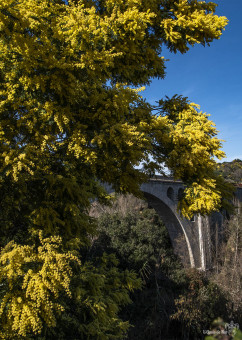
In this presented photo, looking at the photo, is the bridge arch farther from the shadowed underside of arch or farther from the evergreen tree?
the evergreen tree

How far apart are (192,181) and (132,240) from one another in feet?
38.1

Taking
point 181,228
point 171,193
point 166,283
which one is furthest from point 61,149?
point 181,228

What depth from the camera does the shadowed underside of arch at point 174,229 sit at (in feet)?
71.2

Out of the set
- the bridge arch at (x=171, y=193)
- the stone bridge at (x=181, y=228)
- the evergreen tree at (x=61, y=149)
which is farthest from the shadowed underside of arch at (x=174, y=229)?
the evergreen tree at (x=61, y=149)

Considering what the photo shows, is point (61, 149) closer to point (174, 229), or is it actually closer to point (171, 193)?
point (171, 193)

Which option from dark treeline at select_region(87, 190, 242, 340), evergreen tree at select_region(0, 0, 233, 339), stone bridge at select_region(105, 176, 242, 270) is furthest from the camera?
stone bridge at select_region(105, 176, 242, 270)

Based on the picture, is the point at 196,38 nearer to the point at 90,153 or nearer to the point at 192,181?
the point at 192,181

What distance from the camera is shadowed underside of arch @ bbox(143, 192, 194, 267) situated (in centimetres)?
2169

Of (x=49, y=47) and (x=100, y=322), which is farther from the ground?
(x=49, y=47)

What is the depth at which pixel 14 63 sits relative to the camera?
13.7 feet

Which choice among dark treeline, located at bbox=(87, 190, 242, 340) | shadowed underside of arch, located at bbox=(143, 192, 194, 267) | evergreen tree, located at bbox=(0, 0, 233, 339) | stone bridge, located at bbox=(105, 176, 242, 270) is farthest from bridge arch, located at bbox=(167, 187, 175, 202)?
evergreen tree, located at bbox=(0, 0, 233, 339)

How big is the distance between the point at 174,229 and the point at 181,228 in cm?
61

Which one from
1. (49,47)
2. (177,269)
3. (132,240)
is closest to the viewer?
(49,47)

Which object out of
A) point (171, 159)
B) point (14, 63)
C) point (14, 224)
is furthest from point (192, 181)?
point (14, 63)
